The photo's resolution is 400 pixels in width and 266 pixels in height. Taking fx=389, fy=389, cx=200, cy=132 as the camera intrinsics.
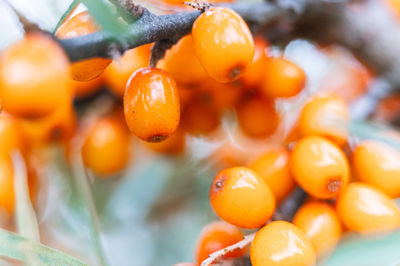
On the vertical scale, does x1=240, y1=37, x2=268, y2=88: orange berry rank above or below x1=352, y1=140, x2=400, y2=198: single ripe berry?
above

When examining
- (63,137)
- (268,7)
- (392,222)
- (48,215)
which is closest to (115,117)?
(63,137)

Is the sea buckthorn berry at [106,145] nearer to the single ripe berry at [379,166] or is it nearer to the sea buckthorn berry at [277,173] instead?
the sea buckthorn berry at [277,173]

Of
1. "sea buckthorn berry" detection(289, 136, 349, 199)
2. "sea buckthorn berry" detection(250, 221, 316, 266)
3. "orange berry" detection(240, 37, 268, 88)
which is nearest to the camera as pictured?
"sea buckthorn berry" detection(250, 221, 316, 266)

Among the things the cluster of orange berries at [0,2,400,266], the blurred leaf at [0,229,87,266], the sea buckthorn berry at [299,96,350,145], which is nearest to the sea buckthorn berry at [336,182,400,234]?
the cluster of orange berries at [0,2,400,266]

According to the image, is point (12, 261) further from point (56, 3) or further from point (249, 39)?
point (249, 39)

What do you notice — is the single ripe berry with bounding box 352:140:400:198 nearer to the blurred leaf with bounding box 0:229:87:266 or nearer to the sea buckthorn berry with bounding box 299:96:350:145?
the sea buckthorn berry with bounding box 299:96:350:145

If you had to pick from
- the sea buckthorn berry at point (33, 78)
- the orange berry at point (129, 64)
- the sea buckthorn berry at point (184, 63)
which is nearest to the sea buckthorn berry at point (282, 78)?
the sea buckthorn berry at point (184, 63)

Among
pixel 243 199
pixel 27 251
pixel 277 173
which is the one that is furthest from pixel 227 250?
pixel 27 251
